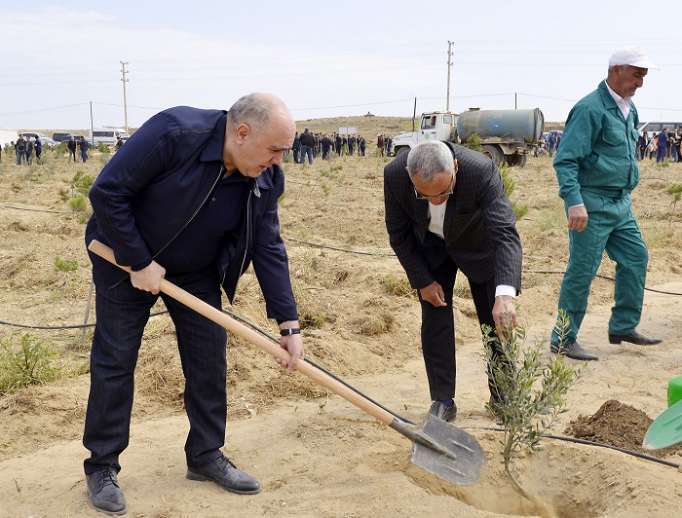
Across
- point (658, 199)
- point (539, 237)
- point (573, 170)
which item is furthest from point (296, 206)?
point (573, 170)

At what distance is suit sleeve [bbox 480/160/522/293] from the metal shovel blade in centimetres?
73

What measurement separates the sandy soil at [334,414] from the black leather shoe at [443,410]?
0.30 ft

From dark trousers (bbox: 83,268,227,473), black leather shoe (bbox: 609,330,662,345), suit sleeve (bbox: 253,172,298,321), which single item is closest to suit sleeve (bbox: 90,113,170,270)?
dark trousers (bbox: 83,268,227,473)

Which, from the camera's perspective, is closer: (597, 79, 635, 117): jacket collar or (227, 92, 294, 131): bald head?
(227, 92, 294, 131): bald head

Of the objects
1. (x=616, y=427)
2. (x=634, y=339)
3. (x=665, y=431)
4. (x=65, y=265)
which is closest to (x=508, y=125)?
(x=65, y=265)

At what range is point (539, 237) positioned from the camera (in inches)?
409

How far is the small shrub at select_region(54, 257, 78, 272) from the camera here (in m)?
7.96

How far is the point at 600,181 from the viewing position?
5160mm

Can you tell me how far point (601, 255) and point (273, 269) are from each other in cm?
287

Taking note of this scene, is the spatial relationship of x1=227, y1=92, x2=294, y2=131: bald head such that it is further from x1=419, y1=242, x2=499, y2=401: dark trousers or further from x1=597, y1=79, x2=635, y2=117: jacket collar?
x1=597, y1=79, x2=635, y2=117: jacket collar

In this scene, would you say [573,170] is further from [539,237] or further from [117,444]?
[539,237]

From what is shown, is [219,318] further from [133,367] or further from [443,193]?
[443,193]

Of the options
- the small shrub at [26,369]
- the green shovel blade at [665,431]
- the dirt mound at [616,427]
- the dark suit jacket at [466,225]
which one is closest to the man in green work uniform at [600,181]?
the dirt mound at [616,427]

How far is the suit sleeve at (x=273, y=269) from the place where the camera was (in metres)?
3.25
